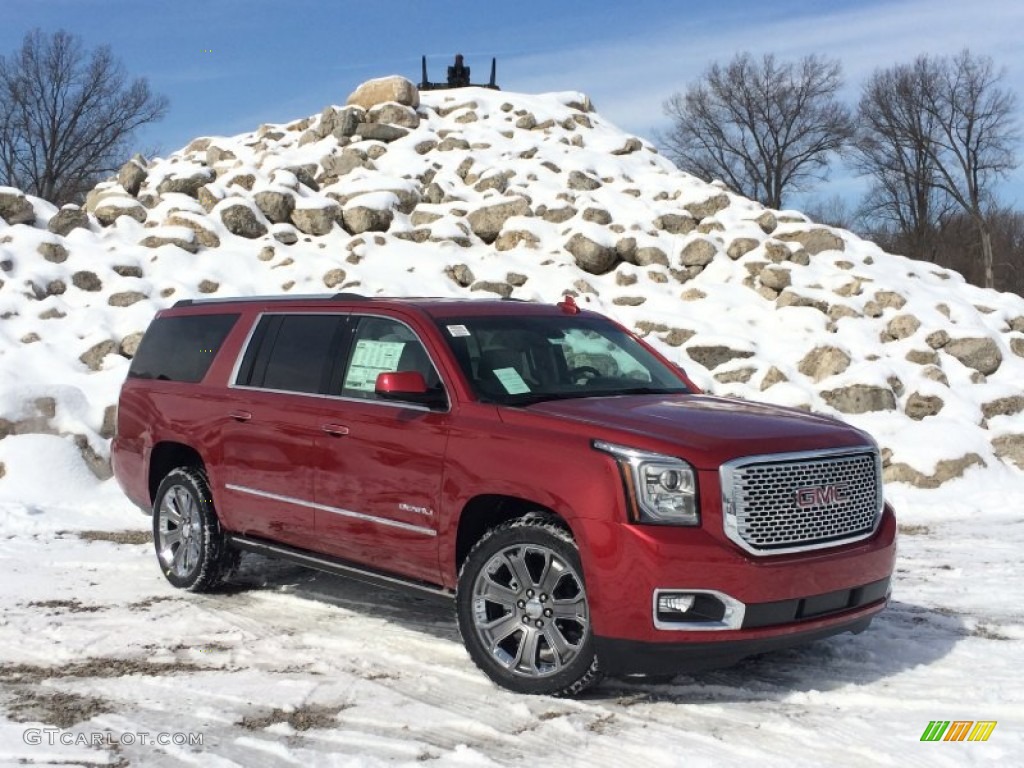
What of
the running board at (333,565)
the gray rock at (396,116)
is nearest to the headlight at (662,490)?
the running board at (333,565)

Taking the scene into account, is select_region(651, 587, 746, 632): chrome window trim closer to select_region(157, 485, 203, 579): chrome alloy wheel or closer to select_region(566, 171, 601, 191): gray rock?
select_region(157, 485, 203, 579): chrome alloy wheel

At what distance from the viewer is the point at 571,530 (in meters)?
4.64

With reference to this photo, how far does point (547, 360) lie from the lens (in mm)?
5734

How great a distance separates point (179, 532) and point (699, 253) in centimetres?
1240

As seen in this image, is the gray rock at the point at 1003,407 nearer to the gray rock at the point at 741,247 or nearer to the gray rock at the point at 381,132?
the gray rock at the point at 741,247

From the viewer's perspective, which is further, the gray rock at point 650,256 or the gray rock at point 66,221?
the gray rock at point 650,256

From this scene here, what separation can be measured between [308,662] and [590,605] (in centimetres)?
168

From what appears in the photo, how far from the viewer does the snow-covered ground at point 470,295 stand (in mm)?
4422

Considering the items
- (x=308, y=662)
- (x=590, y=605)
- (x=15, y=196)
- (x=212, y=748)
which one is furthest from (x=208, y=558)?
(x=15, y=196)

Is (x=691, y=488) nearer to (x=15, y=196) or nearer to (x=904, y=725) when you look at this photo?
(x=904, y=725)

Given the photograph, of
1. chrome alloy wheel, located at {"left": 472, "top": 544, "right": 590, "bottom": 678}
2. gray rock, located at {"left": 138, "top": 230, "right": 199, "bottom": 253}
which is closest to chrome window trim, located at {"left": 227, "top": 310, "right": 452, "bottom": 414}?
chrome alloy wheel, located at {"left": 472, "top": 544, "right": 590, "bottom": 678}

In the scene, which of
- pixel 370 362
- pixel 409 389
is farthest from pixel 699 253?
pixel 409 389

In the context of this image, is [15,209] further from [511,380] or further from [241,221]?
[511,380]

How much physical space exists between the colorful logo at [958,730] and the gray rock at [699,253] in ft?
45.4
